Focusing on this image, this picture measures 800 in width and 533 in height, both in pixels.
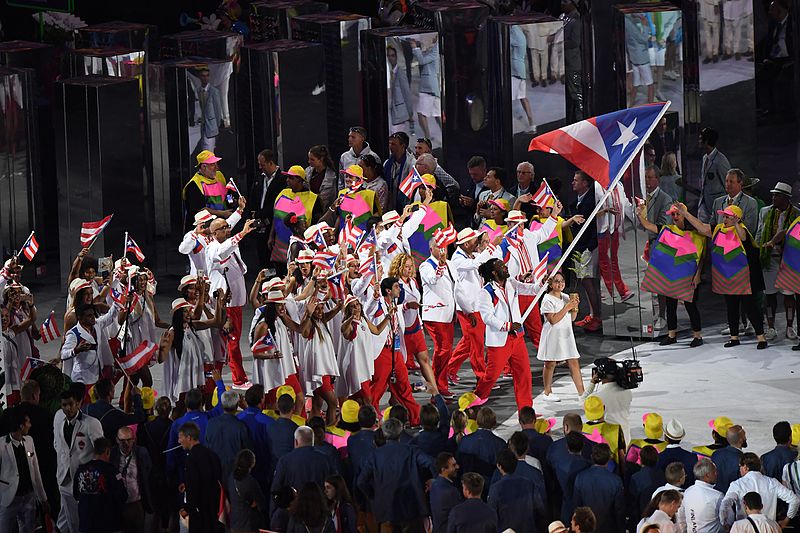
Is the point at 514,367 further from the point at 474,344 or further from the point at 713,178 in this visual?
the point at 713,178

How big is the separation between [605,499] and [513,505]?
69 centimetres

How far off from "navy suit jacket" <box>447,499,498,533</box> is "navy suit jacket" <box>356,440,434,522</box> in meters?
1.09

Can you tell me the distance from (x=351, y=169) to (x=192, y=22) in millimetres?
7888

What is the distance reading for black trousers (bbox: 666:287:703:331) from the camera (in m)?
20.6

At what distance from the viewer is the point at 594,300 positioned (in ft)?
70.7

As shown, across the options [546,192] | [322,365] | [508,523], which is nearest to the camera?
[508,523]

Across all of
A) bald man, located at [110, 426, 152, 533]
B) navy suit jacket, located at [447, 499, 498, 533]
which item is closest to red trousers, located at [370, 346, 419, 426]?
bald man, located at [110, 426, 152, 533]

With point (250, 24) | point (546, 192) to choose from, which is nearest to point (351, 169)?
point (546, 192)

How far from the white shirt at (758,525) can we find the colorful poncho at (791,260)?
7215 millimetres

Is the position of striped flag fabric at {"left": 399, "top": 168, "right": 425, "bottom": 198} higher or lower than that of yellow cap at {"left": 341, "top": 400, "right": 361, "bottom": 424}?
higher

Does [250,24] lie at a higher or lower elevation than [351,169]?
higher

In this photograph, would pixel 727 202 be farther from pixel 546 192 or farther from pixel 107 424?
pixel 107 424

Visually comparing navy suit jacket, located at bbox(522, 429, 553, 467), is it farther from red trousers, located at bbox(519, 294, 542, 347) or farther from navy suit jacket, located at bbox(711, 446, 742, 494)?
red trousers, located at bbox(519, 294, 542, 347)


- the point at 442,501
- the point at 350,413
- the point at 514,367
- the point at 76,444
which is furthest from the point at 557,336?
the point at 76,444
